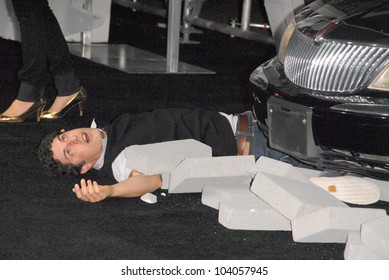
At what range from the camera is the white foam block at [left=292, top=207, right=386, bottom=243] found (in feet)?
11.0

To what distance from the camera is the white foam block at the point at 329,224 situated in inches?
132

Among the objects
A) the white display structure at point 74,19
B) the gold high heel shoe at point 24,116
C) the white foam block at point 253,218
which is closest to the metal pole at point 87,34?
the white display structure at point 74,19

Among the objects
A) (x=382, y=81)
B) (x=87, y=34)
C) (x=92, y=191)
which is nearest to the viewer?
(x=382, y=81)

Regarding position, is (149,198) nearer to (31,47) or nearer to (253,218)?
(253,218)

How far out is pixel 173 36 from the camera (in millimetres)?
7824

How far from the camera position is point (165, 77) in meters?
7.47

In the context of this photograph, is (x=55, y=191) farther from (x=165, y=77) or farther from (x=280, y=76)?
(x=165, y=77)

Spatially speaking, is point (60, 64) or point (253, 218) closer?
point (253, 218)

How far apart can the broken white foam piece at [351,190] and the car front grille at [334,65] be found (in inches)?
23.0

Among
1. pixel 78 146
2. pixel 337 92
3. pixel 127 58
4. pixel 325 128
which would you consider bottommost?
pixel 127 58

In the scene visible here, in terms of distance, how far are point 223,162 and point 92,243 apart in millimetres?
822

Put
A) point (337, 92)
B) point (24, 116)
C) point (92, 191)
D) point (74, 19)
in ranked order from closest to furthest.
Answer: point (337, 92)
point (92, 191)
point (24, 116)
point (74, 19)

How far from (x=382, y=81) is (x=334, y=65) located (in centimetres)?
21

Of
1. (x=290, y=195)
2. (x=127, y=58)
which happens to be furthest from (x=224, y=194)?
(x=127, y=58)
